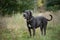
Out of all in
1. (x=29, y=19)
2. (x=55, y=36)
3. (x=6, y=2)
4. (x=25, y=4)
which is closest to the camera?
(x=55, y=36)

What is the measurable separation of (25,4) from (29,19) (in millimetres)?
6894

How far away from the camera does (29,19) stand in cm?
1049

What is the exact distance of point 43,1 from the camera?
22.2 metres

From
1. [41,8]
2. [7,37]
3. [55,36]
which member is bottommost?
[41,8]

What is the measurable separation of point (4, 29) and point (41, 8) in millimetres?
13488

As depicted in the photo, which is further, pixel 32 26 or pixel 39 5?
pixel 39 5

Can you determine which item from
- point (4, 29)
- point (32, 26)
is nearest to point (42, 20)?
point (32, 26)

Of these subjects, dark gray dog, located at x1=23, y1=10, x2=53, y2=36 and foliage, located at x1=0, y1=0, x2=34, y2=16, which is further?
foliage, located at x1=0, y1=0, x2=34, y2=16

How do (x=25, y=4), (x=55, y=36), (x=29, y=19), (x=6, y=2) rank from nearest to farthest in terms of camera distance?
(x=55, y=36) < (x=29, y=19) < (x=6, y=2) < (x=25, y=4)

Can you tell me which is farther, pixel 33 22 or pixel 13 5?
pixel 13 5

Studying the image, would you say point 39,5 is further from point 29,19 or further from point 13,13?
point 29,19

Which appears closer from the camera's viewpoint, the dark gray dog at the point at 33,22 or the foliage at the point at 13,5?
the dark gray dog at the point at 33,22

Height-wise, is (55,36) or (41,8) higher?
(55,36)

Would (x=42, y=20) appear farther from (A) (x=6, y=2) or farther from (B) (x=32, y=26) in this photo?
(A) (x=6, y=2)
